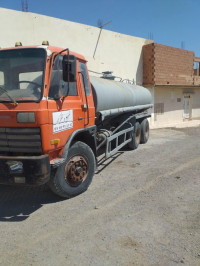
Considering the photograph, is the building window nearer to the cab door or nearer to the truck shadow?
the cab door

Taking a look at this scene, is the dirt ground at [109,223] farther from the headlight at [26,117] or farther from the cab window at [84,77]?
the cab window at [84,77]

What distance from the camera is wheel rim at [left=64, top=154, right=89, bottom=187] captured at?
4.45m

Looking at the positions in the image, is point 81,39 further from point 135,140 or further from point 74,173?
point 74,173

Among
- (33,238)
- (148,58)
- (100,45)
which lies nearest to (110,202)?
(33,238)

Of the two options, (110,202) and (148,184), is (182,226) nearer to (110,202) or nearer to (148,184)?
(110,202)

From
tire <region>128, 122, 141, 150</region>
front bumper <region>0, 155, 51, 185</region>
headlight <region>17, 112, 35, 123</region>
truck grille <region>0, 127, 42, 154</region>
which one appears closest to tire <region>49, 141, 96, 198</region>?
front bumper <region>0, 155, 51, 185</region>

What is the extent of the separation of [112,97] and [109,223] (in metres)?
3.60

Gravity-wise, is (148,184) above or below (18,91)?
below

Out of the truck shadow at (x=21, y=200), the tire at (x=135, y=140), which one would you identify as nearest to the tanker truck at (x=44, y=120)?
the truck shadow at (x=21, y=200)

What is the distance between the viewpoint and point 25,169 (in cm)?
363

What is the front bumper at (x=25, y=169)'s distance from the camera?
3.59 metres

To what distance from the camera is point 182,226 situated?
3621mm

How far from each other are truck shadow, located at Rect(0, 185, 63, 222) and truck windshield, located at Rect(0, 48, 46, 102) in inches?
77.8

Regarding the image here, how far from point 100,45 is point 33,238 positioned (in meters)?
11.4
